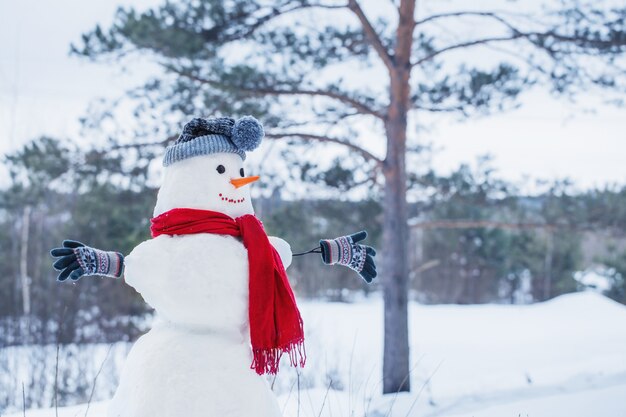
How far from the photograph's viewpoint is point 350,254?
7.18 feet

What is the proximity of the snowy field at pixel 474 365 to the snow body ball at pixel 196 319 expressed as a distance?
62 cm

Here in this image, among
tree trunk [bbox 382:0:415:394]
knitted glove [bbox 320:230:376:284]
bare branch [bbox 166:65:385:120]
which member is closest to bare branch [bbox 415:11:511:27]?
tree trunk [bbox 382:0:415:394]

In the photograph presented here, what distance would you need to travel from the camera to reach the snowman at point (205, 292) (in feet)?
5.65

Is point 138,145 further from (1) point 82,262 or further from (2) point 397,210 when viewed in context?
(1) point 82,262

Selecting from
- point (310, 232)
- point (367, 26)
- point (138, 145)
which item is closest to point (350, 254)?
point (367, 26)

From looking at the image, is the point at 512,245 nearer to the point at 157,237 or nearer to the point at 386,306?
the point at 386,306

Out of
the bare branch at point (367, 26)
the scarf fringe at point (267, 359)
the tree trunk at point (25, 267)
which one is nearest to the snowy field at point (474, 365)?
the scarf fringe at point (267, 359)

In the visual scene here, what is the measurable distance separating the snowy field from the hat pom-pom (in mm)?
1081

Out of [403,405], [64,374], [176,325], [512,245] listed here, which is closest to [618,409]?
[403,405]

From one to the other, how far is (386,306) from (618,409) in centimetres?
194

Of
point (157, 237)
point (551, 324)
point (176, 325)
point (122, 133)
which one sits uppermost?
point (122, 133)

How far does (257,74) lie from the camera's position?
492cm

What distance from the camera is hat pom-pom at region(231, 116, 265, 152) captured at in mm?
1978

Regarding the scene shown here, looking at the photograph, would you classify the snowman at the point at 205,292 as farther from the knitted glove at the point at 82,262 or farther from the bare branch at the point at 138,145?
the bare branch at the point at 138,145
